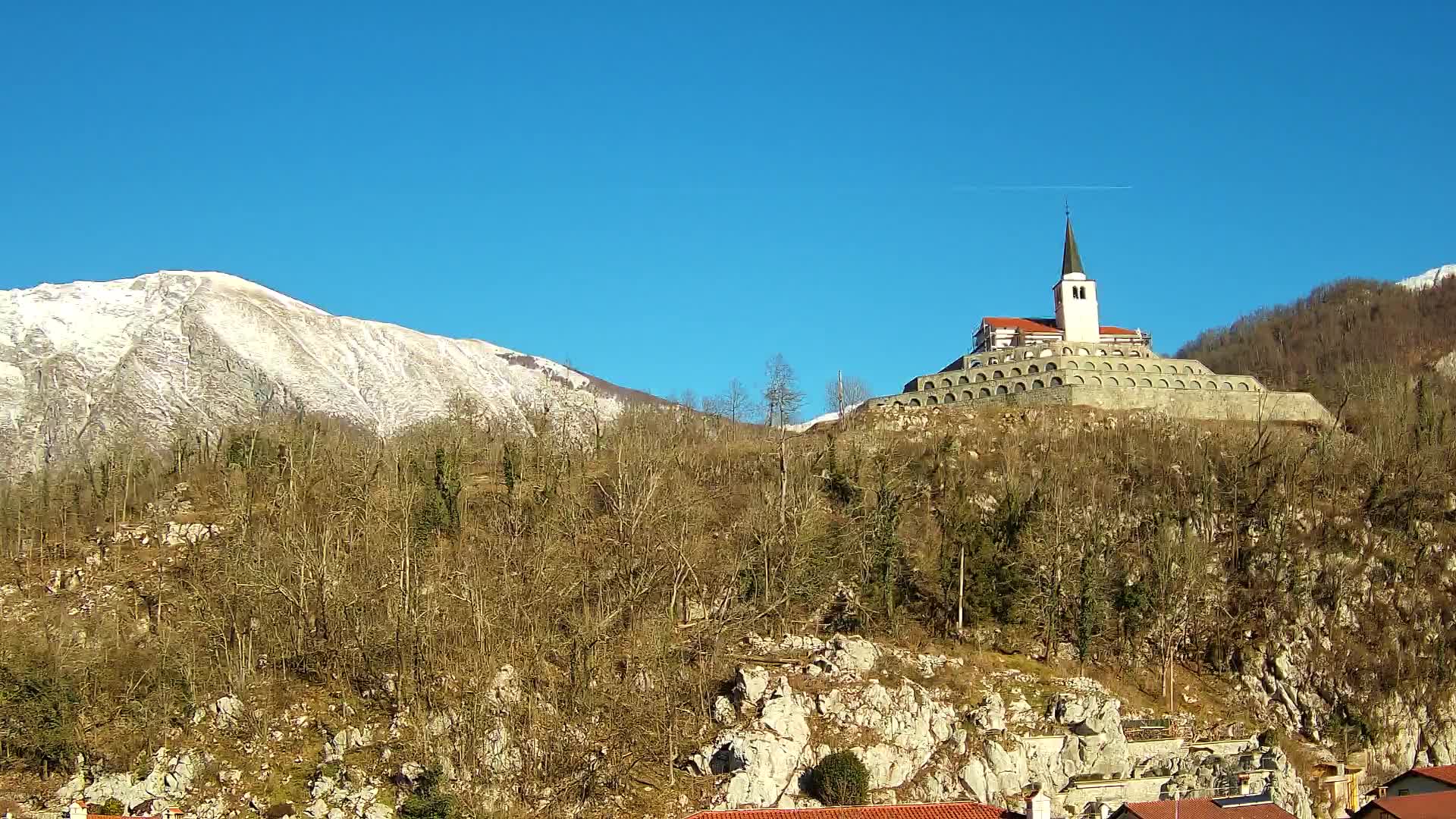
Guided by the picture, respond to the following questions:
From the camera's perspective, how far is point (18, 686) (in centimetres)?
4653

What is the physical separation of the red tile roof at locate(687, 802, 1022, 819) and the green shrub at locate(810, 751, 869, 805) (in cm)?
374

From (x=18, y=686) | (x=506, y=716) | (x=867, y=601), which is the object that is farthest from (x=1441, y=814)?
(x=18, y=686)

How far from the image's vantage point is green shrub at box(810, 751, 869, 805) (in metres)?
45.0

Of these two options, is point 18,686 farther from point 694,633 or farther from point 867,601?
point 867,601

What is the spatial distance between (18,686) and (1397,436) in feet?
198

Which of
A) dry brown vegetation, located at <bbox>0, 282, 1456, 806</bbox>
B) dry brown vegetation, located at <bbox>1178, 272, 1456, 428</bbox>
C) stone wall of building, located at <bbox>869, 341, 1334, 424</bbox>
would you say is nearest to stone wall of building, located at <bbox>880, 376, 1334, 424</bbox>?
stone wall of building, located at <bbox>869, 341, 1334, 424</bbox>

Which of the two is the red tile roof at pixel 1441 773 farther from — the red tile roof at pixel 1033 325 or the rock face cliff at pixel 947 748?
the red tile roof at pixel 1033 325

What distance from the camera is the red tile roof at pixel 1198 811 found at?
38.9 meters

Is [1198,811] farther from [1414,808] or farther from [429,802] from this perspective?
[429,802]

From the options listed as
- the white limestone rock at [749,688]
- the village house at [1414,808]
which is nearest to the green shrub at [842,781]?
the white limestone rock at [749,688]

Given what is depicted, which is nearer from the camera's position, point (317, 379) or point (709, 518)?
point (709, 518)

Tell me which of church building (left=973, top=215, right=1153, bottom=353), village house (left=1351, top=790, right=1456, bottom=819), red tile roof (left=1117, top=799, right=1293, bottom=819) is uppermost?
church building (left=973, top=215, right=1153, bottom=353)

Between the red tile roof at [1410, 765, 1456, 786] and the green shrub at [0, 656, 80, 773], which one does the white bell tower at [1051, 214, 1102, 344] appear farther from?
the green shrub at [0, 656, 80, 773]

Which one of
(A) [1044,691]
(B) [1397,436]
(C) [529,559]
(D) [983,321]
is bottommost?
(A) [1044,691]
